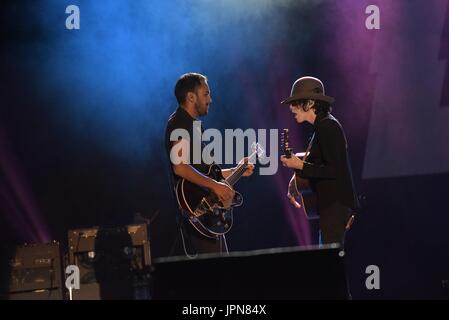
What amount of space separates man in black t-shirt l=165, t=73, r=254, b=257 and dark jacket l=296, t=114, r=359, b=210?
64cm

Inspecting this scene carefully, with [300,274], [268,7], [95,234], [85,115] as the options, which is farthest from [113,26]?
[300,274]

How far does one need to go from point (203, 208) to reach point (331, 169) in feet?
2.99

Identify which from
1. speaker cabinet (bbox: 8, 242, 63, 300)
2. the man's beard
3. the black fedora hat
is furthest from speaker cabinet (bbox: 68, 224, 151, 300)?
the black fedora hat

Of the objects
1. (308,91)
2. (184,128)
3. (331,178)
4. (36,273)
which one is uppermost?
(308,91)

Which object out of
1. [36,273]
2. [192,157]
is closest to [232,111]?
[192,157]

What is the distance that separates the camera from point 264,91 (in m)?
6.52

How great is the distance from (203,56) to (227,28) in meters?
0.36

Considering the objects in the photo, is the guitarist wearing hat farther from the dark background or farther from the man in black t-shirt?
the dark background

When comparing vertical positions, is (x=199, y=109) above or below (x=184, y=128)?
above

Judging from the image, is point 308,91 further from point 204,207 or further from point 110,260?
point 110,260

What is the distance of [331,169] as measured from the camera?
4195 mm

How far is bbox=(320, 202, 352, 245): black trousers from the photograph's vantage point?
4.18 meters
